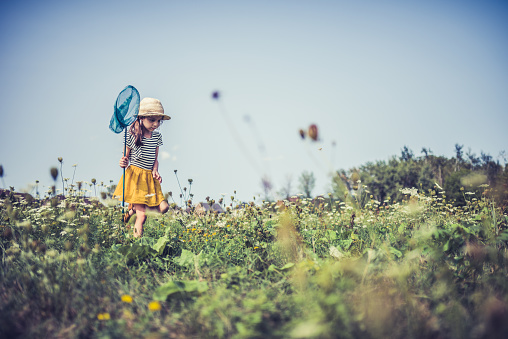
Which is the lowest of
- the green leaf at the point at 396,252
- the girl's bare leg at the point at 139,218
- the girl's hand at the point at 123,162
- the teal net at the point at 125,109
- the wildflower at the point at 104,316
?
the green leaf at the point at 396,252

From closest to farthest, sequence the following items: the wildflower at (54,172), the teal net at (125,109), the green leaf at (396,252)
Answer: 1. the green leaf at (396,252)
2. the wildflower at (54,172)
3. the teal net at (125,109)

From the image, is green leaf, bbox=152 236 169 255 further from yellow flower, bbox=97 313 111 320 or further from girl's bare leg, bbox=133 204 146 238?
girl's bare leg, bbox=133 204 146 238

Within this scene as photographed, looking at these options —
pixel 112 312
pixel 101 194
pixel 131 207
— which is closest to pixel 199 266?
pixel 112 312

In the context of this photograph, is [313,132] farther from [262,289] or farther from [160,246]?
[160,246]

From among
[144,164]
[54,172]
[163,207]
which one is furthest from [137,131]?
[54,172]

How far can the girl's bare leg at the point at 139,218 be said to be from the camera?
4.07m

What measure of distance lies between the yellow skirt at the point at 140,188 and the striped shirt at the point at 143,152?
0.08 metres

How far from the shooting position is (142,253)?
9.01ft

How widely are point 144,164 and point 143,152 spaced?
0.17 m

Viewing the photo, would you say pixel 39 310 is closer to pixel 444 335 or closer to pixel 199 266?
pixel 199 266

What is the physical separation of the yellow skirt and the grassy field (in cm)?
96

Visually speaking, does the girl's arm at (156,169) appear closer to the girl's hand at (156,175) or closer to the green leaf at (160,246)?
the girl's hand at (156,175)

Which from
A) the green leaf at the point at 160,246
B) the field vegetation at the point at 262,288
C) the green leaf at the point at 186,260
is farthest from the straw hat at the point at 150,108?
the green leaf at the point at 186,260

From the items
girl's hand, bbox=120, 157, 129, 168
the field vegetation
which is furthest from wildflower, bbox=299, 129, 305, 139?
girl's hand, bbox=120, 157, 129, 168
